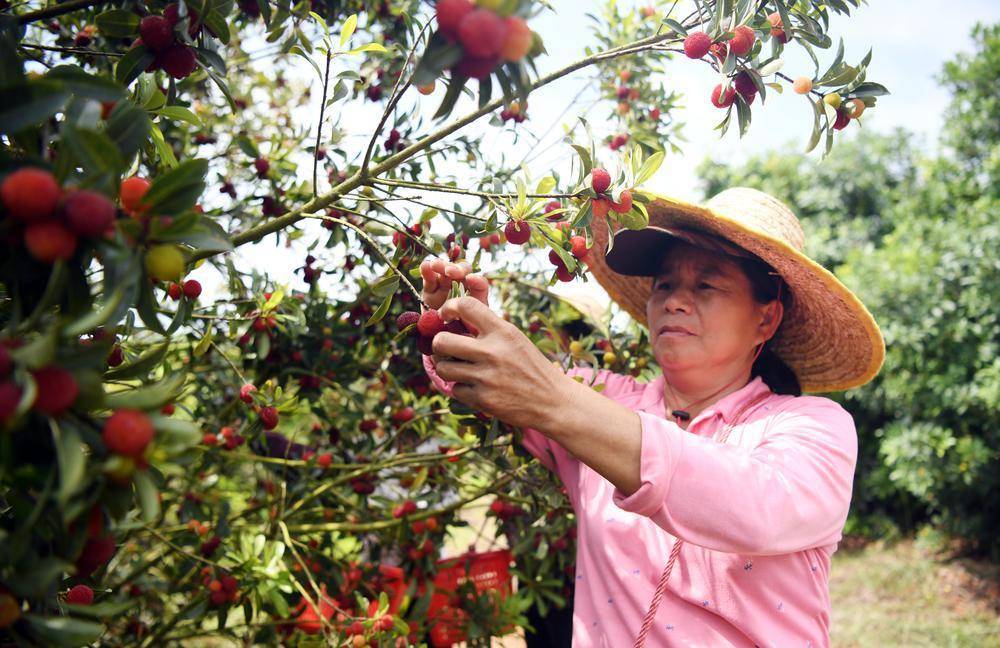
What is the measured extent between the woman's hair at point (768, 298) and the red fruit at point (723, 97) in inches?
23.7

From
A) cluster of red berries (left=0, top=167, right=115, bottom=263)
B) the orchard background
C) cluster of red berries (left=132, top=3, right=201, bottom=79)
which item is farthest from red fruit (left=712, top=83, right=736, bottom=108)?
cluster of red berries (left=0, top=167, right=115, bottom=263)

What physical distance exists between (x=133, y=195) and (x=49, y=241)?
0.44ft

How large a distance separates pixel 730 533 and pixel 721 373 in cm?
64

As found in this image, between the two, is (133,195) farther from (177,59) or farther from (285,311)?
(285,311)

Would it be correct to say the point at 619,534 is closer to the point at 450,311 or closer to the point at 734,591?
the point at 734,591

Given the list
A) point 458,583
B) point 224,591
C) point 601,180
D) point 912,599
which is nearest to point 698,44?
point 601,180

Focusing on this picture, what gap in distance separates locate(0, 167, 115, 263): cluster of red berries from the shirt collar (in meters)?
1.36

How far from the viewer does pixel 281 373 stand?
1986mm

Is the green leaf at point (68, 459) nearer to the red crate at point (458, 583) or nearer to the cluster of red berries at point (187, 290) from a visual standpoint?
the cluster of red berries at point (187, 290)

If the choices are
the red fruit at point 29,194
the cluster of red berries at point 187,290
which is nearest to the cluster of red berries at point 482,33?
the red fruit at point 29,194

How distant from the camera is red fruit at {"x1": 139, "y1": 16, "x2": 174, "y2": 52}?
3.06 feet

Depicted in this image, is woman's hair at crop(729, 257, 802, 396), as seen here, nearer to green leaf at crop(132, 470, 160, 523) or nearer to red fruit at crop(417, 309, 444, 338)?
red fruit at crop(417, 309, 444, 338)

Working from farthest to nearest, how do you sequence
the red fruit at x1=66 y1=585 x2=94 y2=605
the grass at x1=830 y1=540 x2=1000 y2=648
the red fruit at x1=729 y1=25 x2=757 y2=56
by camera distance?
the grass at x1=830 y1=540 x2=1000 y2=648 → the red fruit at x1=729 y1=25 x2=757 y2=56 → the red fruit at x1=66 y1=585 x2=94 y2=605

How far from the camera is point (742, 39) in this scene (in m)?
1.10
